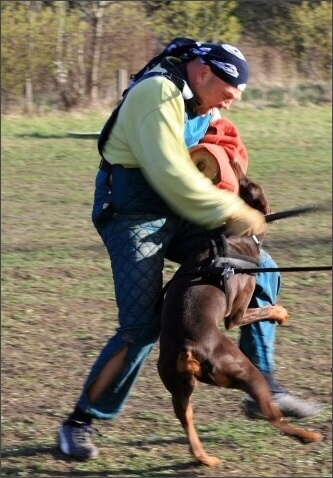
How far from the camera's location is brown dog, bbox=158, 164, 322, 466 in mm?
3443

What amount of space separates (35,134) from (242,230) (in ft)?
31.3

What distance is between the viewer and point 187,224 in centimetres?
394

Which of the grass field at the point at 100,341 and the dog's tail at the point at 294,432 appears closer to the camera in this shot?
the dog's tail at the point at 294,432

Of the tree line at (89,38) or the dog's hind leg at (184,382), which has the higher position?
the dog's hind leg at (184,382)

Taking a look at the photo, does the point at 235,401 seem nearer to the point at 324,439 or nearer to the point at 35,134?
the point at 324,439

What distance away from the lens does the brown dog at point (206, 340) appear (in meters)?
3.44

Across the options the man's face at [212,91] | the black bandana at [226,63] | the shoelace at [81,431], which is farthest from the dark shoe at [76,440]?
the black bandana at [226,63]

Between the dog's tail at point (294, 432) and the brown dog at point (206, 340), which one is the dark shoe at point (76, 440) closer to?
the brown dog at point (206, 340)

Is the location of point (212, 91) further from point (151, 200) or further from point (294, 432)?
point (294, 432)

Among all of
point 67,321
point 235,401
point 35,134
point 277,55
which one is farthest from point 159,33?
point 235,401

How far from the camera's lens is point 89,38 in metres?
16.2

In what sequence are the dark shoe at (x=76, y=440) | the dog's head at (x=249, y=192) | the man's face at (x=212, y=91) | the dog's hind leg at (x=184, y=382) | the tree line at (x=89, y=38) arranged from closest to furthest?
the dog's hind leg at (x=184, y=382) → the man's face at (x=212, y=91) → the dark shoe at (x=76, y=440) → the dog's head at (x=249, y=192) → the tree line at (x=89, y=38)

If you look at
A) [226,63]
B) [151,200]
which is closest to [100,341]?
[151,200]

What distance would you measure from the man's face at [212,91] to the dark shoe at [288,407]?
130 centimetres
